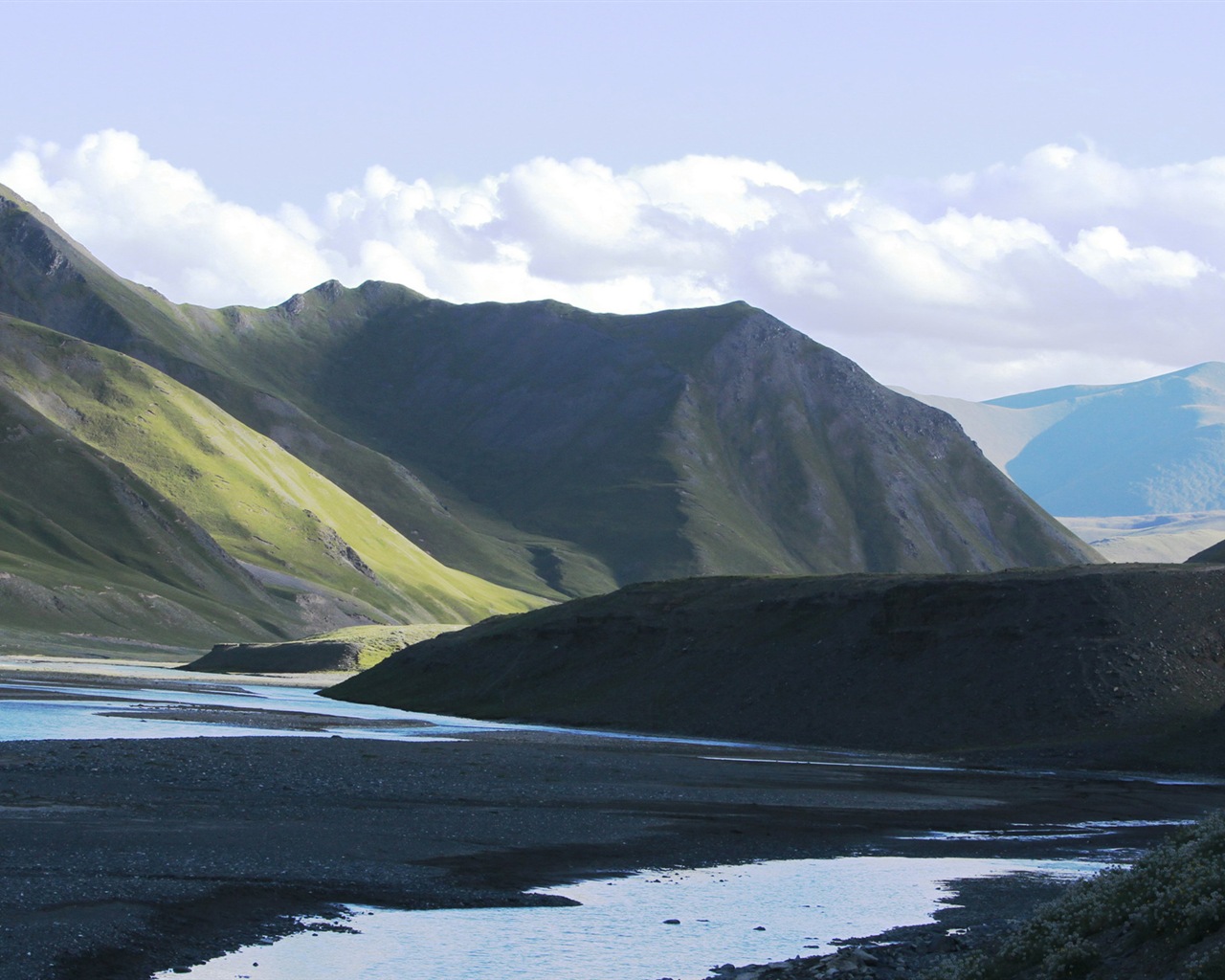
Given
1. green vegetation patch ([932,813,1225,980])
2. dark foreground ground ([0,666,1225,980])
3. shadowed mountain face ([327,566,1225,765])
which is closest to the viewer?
green vegetation patch ([932,813,1225,980])

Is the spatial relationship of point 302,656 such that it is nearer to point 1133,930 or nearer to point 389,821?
point 389,821

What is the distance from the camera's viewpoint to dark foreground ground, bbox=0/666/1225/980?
24.4 metres

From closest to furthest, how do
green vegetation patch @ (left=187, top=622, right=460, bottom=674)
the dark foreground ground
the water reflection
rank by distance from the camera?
the water reflection
the dark foreground ground
green vegetation patch @ (left=187, top=622, right=460, bottom=674)

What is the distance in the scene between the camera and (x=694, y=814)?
43406 mm

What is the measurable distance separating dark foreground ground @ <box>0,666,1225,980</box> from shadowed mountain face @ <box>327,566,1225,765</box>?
11338 mm

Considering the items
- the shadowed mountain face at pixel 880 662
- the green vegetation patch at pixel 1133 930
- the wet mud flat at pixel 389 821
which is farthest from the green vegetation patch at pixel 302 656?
the green vegetation patch at pixel 1133 930

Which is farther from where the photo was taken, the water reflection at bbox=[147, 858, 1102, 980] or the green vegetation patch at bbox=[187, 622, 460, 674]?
the green vegetation patch at bbox=[187, 622, 460, 674]

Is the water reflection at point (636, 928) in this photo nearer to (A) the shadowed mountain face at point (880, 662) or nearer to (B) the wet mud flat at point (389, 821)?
(B) the wet mud flat at point (389, 821)

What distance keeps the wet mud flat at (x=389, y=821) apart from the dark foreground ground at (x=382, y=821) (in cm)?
9

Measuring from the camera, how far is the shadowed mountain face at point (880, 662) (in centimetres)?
7369

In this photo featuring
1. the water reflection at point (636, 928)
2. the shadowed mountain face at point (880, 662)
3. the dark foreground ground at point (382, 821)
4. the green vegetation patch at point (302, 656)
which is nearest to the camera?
the water reflection at point (636, 928)

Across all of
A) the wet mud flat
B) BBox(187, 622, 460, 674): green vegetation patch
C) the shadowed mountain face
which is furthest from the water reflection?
BBox(187, 622, 460, 674): green vegetation patch

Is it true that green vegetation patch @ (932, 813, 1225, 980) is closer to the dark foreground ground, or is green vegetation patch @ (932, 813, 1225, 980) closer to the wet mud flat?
the wet mud flat

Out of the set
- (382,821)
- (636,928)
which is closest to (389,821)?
(382,821)
